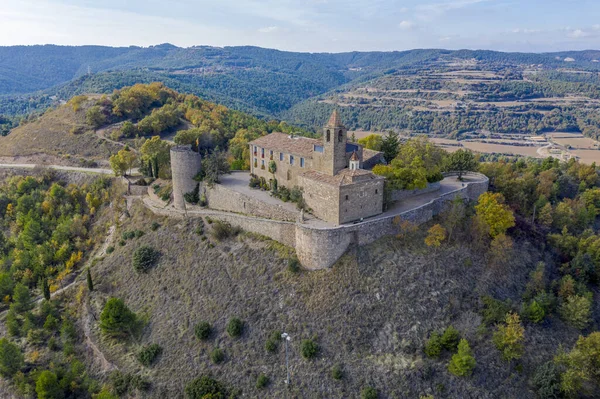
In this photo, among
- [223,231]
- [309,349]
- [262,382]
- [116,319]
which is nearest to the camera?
[262,382]

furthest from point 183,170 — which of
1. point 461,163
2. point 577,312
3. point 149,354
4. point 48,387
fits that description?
point 577,312

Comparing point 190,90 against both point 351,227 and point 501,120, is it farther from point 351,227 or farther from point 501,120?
point 351,227

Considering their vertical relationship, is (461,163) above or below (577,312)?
above

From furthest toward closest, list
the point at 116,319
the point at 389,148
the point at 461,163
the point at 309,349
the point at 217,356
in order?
the point at 389,148 → the point at 461,163 → the point at 116,319 → the point at 217,356 → the point at 309,349

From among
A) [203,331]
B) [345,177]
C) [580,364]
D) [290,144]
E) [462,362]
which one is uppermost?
[290,144]

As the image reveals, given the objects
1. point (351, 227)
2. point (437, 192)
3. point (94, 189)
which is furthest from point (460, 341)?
point (94, 189)

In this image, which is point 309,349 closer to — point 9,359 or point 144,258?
point 144,258
